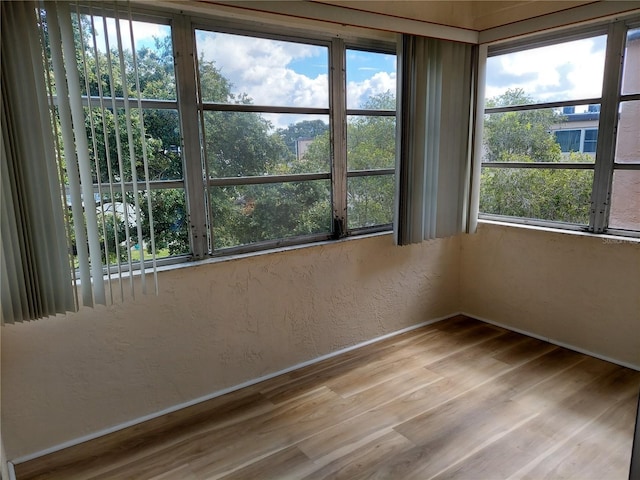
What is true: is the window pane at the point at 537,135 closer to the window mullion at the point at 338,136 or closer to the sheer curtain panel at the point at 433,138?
the sheer curtain panel at the point at 433,138

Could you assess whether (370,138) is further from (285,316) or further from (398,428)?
(398,428)

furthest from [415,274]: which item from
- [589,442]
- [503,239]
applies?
[589,442]

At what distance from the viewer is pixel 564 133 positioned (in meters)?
2.88

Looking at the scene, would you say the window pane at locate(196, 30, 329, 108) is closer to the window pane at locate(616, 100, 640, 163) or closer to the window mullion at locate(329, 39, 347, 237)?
the window mullion at locate(329, 39, 347, 237)

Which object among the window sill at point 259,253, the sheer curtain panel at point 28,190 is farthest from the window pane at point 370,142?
the sheer curtain panel at point 28,190

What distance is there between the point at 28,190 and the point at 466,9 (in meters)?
3.02

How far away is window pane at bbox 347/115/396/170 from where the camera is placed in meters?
2.88

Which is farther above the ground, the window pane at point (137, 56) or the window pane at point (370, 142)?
the window pane at point (137, 56)

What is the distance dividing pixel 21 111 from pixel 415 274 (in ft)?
8.65

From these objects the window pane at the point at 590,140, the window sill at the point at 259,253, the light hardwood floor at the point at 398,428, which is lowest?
the light hardwood floor at the point at 398,428

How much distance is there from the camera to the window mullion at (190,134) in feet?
7.04

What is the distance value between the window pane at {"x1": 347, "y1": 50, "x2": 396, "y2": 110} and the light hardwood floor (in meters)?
1.75

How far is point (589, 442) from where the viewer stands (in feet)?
6.70

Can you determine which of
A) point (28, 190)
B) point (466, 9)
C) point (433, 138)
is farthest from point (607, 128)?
point (28, 190)
